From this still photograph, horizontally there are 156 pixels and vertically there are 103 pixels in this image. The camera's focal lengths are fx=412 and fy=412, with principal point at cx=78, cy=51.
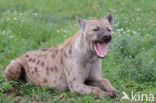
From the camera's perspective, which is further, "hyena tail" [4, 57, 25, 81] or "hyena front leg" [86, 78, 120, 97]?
"hyena tail" [4, 57, 25, 81]

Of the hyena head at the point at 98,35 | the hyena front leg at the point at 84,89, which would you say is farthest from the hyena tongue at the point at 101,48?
the hyena front leg at the point at 84,89

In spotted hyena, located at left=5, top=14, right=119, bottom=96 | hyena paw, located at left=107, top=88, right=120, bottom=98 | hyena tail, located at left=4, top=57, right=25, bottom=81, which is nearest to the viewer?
hyena paw, located at left=107, top=88, right=120, bottom=98

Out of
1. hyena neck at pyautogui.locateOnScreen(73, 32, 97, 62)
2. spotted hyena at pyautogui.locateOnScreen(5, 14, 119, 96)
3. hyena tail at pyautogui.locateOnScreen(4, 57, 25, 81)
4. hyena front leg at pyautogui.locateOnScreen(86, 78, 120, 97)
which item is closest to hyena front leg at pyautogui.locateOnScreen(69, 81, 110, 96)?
spotted hyena at pyautogui.locateOnScreen(5, 14, 119, 96)

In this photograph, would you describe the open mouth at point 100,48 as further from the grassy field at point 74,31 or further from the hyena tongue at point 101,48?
the grassy field at point 74,31

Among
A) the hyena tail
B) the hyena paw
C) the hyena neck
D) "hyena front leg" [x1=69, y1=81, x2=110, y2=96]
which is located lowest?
the hyena paw

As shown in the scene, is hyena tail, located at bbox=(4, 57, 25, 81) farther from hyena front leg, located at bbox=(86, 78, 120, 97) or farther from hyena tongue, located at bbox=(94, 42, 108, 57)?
hyena tongue, located at bbox=(94, 42, 108, 57)

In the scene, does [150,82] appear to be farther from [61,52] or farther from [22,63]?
[22,63]

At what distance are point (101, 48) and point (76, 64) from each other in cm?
43

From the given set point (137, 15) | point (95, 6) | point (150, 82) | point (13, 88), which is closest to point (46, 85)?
point (13, 88)

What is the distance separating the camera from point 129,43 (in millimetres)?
6664

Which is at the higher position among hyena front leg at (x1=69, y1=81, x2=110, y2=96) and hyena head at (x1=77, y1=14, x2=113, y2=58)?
hyena head at (x1=77, y1=14, x2=113, y2=58)

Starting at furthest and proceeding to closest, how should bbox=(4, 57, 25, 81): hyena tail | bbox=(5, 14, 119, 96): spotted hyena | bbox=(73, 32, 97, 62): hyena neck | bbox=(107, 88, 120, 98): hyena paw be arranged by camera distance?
1. bbox=(4, 57, 25, 81): hyena tail
2. bbox=(73, 32, 97, 62): hyena neck
3. bbox=(5, 14, 119, 96): spotted hyena
4. bbox=(107, 88, 120, 98): hyena paw

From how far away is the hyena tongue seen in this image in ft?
16.7

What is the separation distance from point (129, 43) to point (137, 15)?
1922 millimetres
